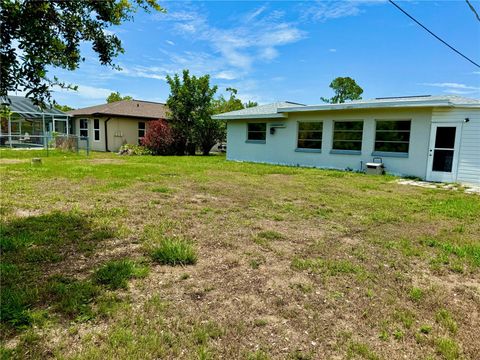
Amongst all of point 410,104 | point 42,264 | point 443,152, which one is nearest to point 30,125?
point 42,264

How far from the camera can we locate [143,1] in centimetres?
423

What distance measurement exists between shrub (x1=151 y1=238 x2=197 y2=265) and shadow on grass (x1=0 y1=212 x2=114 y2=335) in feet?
2.67

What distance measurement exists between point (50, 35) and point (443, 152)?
12168 millimetres

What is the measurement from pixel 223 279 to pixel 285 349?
1146 millimetres

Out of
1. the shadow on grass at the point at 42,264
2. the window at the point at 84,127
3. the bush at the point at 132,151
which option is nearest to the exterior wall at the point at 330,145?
the bush at the point at 132,151

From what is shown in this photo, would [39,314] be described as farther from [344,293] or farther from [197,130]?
[197,130]

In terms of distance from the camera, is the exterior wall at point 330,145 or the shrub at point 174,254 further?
the exterior wall at point 330,145

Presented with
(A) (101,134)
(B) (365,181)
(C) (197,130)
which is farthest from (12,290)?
(A) (101,134)

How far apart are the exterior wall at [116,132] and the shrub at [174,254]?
65.6 feet

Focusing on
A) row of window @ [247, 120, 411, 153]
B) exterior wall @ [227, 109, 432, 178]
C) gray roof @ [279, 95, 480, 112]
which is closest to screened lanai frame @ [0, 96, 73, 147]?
exterior wall @ [227, 109, 432, 178]

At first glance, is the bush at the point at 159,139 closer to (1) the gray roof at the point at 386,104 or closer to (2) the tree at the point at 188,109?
(2) the tree at the point at 188,109

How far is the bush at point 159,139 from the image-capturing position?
773 inches

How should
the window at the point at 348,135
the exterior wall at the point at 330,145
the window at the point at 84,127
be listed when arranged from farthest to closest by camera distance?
the window at the point at 84,127 < the window at the point at 348,135 < the exterior wall at the point at 330,145

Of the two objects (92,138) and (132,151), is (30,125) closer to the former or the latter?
(92,138)
